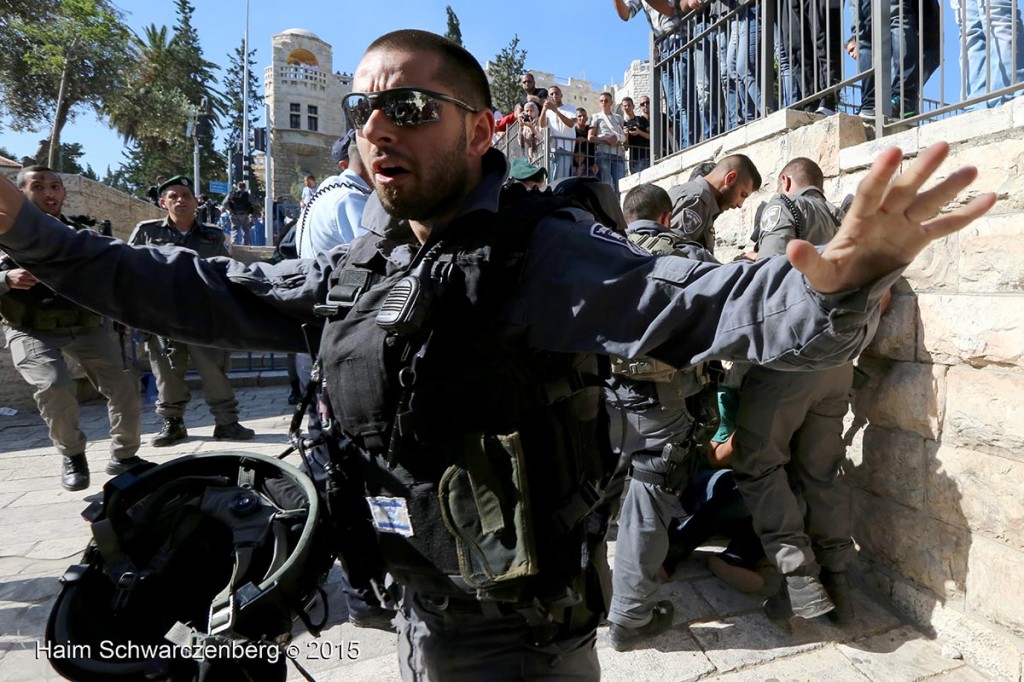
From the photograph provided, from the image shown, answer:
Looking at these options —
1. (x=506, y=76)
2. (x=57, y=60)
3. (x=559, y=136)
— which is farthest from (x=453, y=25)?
(x=559, y=136)

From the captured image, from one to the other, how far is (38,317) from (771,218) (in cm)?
454

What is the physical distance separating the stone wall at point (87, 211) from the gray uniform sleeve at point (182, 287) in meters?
7.42

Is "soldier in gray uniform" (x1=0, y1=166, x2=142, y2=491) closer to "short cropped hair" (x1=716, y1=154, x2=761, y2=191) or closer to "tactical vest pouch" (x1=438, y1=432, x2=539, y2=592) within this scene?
"tactical vest pouch" (x1=438, y1=432, x2=539, y2=592)

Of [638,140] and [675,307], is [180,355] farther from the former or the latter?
[638,140]

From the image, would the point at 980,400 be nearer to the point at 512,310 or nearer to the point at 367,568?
the point at 512,310

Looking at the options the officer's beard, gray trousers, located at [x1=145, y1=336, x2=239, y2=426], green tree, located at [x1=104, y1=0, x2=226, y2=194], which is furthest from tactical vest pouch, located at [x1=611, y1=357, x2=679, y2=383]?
green tree, located at [x1=104, y1=0, x2=226, y2=194]

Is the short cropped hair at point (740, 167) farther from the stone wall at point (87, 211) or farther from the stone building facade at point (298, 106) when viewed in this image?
the stone building facade at point (298, 106)

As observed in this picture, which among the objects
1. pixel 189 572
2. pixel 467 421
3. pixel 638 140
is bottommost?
pixel 189 572

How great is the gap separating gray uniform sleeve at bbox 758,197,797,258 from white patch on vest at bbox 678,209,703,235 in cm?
57

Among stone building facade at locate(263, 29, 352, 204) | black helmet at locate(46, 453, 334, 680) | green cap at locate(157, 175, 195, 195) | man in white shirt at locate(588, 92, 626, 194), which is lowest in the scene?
black helmet at locate(46, 453, 334, 680)

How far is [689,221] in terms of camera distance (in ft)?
11.0

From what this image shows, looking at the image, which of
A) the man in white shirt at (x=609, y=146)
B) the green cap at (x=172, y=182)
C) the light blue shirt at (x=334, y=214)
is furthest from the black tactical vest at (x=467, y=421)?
the man in white shirt at (x=609, y=146)

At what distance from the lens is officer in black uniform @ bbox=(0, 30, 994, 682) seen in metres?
1.12

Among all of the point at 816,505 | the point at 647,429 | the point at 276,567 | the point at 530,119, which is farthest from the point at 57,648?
the point at 530,119
